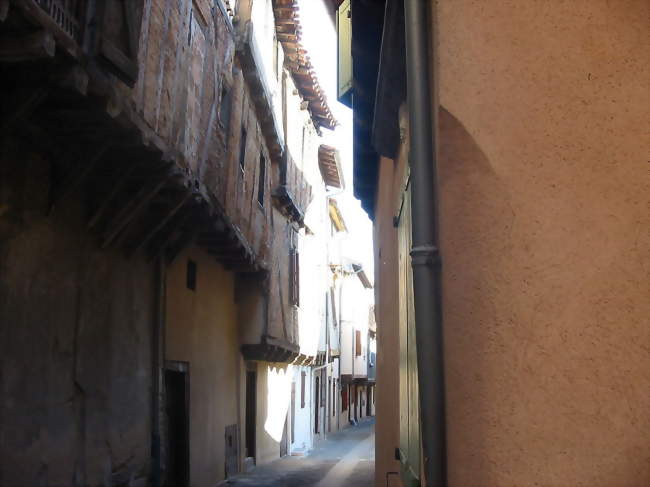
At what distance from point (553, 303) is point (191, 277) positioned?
11.4 m

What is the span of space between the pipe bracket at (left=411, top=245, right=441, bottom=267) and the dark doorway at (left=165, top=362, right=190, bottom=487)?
33.2 ft

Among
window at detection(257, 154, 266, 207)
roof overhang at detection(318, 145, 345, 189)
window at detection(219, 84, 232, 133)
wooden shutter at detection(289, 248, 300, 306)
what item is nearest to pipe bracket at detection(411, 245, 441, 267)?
window at detection(219, 84, 232, 133)

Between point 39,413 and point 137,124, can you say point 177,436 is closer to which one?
point 39,413

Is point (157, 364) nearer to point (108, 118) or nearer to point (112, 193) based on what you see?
point (112, 193)

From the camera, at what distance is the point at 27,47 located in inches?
223

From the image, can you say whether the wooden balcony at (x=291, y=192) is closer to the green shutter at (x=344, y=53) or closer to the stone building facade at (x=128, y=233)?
the stone building facade at (x=128, y=233)

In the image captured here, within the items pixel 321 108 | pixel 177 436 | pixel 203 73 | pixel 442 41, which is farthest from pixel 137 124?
pixel 321 108

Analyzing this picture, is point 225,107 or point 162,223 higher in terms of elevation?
point 225,107

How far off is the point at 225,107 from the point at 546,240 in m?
11.4

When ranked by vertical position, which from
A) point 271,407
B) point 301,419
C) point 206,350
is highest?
point 206,350

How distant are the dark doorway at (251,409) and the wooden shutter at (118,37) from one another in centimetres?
1227

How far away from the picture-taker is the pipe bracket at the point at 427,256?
119 inches

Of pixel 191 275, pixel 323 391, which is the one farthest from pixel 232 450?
pixel 323 391

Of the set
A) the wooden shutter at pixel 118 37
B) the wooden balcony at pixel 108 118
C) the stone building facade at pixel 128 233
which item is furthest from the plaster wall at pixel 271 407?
the wooden shutter at pixel 118 37
